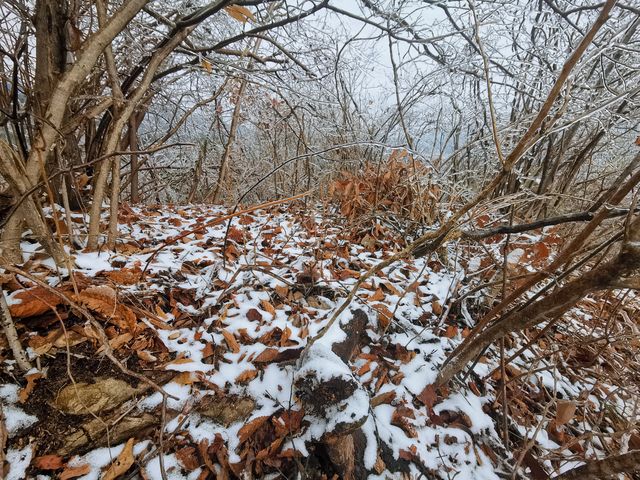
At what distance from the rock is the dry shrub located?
195cm

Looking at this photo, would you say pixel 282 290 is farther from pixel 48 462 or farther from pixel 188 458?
pixel 48 462

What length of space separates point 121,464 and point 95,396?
254 millimetres

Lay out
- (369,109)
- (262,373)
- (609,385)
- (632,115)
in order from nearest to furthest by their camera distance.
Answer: (262,373) < (609,385) < (632,115) < (369,109)

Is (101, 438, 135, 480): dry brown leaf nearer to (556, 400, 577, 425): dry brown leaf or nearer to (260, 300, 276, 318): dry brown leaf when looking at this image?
(260, 300, 276, 318): dry brown leaf

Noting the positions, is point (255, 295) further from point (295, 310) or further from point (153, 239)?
point (153, 239)

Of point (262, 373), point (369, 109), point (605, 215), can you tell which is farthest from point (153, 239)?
point (369, 109)

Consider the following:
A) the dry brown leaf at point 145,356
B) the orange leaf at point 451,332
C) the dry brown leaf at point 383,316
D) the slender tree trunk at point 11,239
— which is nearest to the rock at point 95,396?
the dry brown leaf at point 145,356

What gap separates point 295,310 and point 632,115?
3.36m

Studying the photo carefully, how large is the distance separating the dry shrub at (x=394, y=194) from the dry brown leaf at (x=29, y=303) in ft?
6.70

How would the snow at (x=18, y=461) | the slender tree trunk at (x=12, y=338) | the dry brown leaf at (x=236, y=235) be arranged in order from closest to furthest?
1. the snow at (x=18, y=461)
2. the slender tree trunk at (x=12, y=338)
3. the dry brown leaf at (x=236, y=235)

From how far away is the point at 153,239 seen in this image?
210 centimetres

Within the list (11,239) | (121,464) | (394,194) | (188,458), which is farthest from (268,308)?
(394,194)

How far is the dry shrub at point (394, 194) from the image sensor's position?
2.64 m

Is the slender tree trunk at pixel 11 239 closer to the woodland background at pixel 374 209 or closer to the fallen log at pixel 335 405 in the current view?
the woodland background at pixel 374 209
